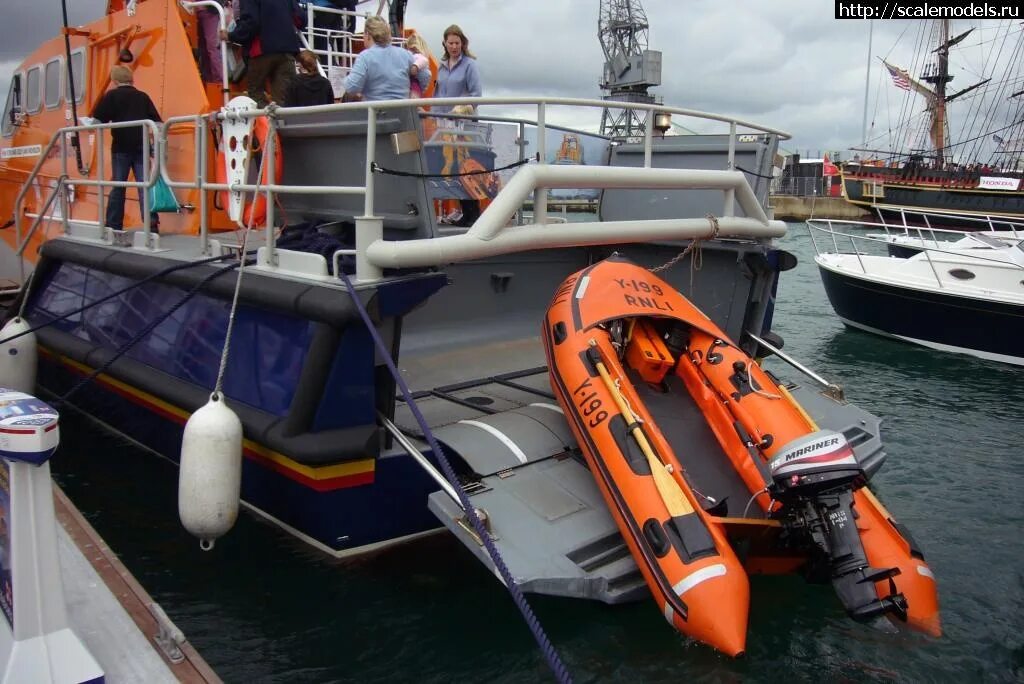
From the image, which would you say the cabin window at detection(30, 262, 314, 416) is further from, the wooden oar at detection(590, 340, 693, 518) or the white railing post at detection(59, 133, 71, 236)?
the wooden oar at detection(590, 340, 693, 518)

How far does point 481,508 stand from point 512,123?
3.12 metres

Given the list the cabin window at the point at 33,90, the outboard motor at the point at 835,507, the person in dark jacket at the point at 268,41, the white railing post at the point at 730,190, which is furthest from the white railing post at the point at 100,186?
the outboard motor at the point at 835,507

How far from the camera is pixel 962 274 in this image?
12.3 meters

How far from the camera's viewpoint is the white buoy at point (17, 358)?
580 centimetres

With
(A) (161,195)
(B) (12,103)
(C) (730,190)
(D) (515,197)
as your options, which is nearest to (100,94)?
(B) (12,103)

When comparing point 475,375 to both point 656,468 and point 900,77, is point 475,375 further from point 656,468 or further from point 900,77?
point 900,77

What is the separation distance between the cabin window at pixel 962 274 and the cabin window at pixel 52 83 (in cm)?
1202

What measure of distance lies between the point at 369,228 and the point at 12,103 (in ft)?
24.1

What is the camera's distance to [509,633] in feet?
13.0

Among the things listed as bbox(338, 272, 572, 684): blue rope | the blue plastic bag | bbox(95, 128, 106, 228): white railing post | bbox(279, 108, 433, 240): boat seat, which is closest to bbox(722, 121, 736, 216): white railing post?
bbox(279, 108, 433, 240): boat seat

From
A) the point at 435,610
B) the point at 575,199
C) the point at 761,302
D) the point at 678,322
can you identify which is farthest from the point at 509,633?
the point at 575,199

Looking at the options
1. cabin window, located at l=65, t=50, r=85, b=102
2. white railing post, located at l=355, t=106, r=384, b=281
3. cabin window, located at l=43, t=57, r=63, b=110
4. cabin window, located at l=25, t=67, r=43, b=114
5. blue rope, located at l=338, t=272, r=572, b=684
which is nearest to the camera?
blue rope, located at l=338, t=272, r=572, b=684

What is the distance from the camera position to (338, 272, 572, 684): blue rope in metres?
2.73

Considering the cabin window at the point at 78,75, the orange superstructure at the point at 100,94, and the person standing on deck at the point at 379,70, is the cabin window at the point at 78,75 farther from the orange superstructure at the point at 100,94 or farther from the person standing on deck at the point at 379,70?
the person standing on deck at the point at 379,70
